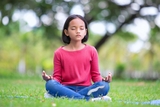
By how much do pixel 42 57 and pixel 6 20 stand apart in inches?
1143

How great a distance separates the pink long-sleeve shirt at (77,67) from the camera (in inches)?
225

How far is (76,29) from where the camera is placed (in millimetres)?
5887

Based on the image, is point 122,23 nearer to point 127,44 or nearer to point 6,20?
point 6,20

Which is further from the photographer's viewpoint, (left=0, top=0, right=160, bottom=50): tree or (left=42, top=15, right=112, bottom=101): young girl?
(left=0, top=0, right=160, bottom=50): tree

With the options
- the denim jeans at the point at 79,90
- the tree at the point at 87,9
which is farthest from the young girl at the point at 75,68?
the tree at the point at 87,9

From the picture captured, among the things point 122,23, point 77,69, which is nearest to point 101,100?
point 77,69

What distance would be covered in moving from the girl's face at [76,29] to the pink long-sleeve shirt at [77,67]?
0.75 ft

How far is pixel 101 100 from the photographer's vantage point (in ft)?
17.1

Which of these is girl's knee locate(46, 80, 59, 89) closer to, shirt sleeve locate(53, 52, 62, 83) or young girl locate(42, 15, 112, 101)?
young girl locate(42, 15, 112, 101)

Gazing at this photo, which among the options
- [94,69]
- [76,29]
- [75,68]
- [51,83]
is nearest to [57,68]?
[75,68]

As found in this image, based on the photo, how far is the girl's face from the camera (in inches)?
231

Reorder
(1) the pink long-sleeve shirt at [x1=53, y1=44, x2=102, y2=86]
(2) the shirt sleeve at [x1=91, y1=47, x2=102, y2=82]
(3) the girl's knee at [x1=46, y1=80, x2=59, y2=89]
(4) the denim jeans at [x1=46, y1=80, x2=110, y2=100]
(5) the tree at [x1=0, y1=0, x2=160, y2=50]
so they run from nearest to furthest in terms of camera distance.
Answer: (4) the denim jeans at [x1=46, y1=80, x2=110, y2=100]
(3) the girl's knee at [x1=46, y1=80, x2=59, y2=89]
(1) the pink long-sleeve shirt at [x1=53, y1=44, x2=102, y2=86]
(2) the shirt sleeve at [x1=91, y1=47, x2=102, y2=82]
(5) the tree at [x1=0, y1=0, x2=160, y2=50]

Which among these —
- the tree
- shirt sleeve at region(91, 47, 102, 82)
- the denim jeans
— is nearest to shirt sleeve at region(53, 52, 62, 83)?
the denim jeans

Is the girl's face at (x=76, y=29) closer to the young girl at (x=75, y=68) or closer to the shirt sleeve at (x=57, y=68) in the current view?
the young girl at (x=75, y=68)
